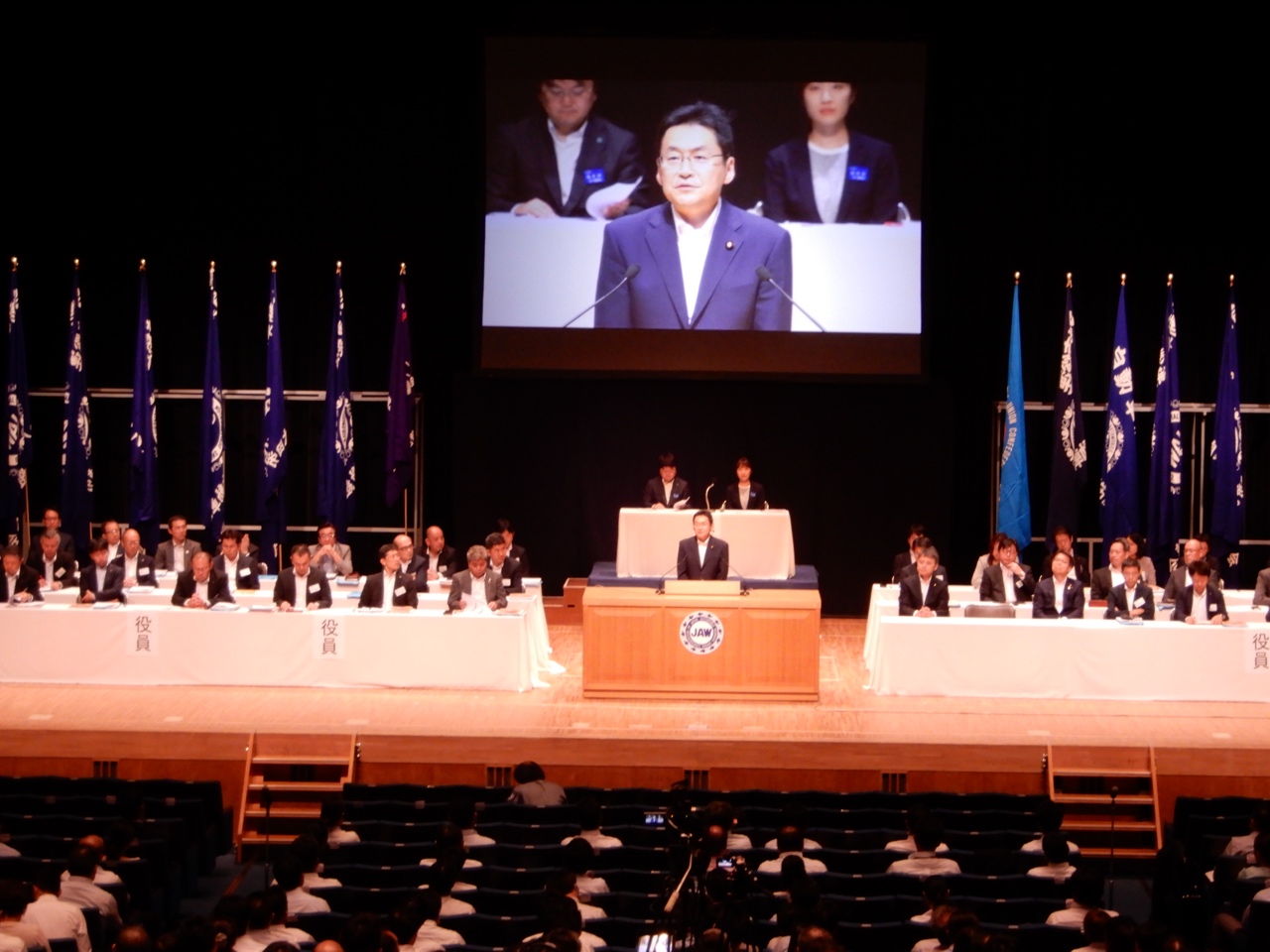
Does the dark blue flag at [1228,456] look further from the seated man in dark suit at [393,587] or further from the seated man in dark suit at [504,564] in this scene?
the seated man in dark suit at [393,587]

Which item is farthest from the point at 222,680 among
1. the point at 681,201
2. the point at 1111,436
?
the point at 1111,436

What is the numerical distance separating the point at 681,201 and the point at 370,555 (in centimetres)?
537

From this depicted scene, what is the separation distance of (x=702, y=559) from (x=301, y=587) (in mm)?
3392

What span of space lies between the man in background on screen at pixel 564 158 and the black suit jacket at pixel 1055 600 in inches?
242

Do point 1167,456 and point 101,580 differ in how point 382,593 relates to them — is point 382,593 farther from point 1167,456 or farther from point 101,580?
point 1167,456

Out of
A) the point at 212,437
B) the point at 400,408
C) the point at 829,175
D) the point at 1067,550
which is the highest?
the point at 829,175

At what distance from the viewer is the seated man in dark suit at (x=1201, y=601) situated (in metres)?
13.0

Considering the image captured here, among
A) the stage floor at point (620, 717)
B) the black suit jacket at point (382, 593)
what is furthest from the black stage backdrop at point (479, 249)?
the stage floor at point (620, 717)

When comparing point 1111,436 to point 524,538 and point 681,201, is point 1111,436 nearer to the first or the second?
point 681,201

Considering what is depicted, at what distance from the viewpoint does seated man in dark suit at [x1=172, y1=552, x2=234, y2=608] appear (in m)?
13.5

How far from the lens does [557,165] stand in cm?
1681

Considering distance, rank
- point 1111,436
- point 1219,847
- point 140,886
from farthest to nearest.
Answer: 1. point 1111,436
2. point 1219,847
3. point 140,886

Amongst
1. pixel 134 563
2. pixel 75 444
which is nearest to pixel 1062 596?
pixel 134 563

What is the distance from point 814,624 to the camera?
12.5 m
